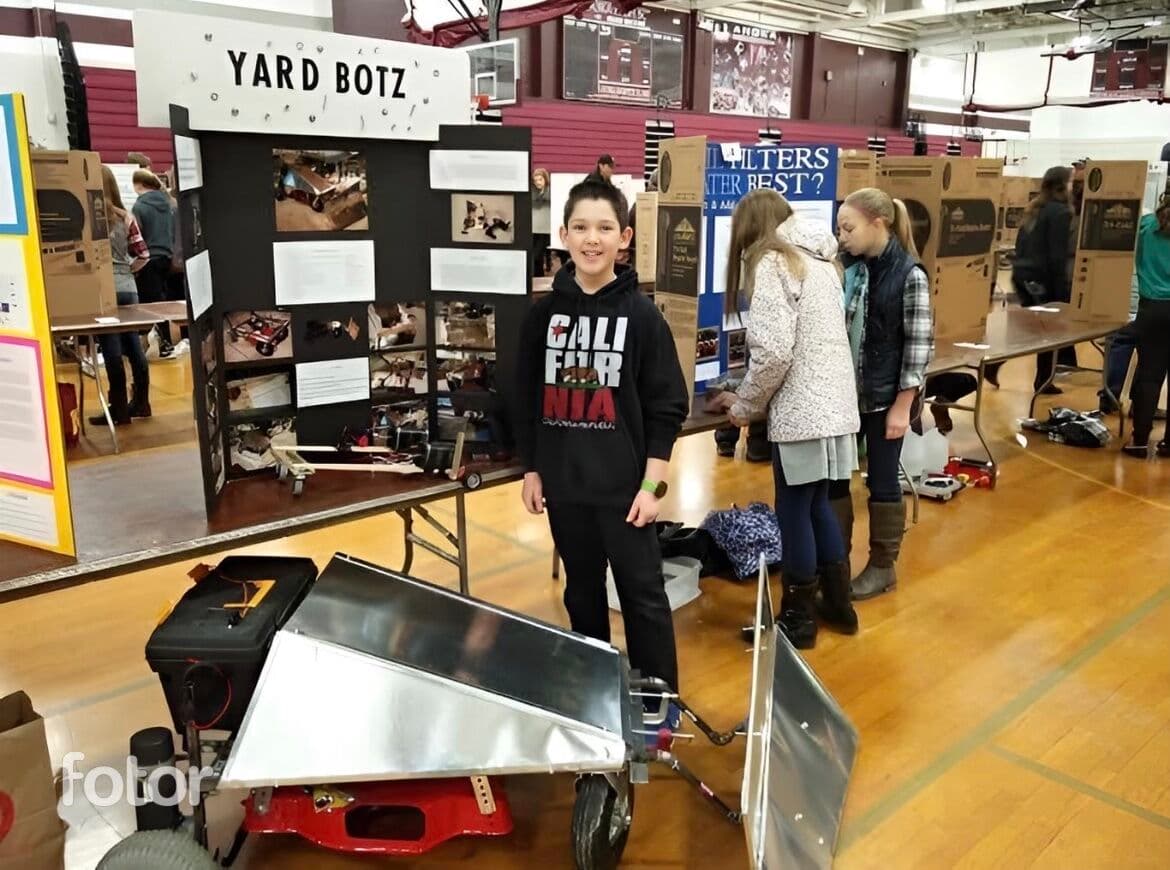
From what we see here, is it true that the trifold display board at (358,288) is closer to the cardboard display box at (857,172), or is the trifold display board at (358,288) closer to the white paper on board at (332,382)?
the white paper on board at (332,382)

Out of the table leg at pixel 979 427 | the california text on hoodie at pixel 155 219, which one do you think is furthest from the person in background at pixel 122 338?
the table leg at pixel 979 427

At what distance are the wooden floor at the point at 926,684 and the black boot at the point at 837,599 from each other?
54 millimetres

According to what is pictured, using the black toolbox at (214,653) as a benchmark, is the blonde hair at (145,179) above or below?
above

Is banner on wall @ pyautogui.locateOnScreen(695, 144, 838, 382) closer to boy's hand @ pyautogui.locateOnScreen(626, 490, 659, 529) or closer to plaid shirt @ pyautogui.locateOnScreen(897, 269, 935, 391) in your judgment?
plaid shirt @ pyautogui.locateOnScreen(897, 269, 935, 391)

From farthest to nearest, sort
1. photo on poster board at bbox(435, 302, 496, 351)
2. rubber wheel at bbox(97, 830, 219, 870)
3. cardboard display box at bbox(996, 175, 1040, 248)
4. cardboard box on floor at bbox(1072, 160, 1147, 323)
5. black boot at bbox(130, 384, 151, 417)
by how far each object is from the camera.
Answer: cardboard display box at bbox(996, 175, 1040, 248) → black boot at bbox(130, 384, 151, 417) → cardboard box on floor at bbox(1072, 160, 1147, 323) → photo on poster board at bbox(435, 302, 496, 351) → rubber wheel at bbox(97, 830, 219, 870)

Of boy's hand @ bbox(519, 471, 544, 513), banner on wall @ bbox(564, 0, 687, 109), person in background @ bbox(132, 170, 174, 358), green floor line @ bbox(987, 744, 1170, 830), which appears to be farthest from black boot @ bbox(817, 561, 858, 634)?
banner on wall @ bbox(564, 0, 687, 109)

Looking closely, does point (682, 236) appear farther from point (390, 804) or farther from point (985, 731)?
point (390, 804)

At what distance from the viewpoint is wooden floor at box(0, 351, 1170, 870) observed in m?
2.26

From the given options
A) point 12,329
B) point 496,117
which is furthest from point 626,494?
point 496,117

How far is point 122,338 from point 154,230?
1203 mm

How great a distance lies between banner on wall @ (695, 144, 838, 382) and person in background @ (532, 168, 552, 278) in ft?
12.2

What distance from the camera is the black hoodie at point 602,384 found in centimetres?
233

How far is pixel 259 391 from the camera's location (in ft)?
8.41

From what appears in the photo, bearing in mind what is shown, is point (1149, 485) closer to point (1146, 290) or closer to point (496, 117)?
point (1146, 290)
